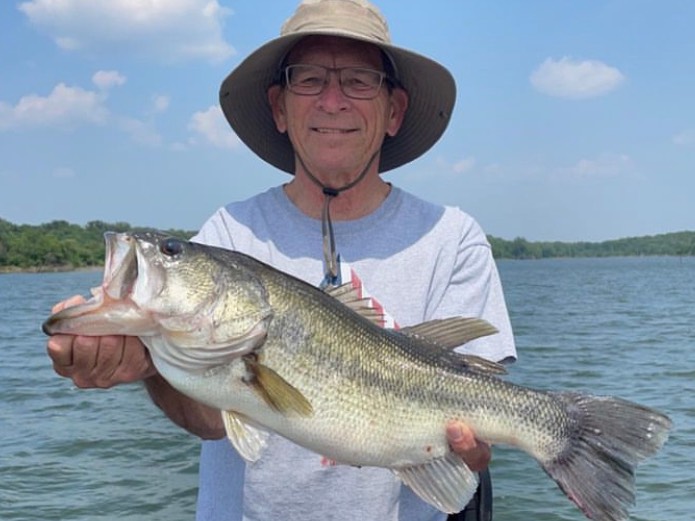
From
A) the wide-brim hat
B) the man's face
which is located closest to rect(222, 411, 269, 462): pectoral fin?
the man's face

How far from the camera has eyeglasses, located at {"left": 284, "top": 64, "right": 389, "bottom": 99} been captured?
3.65 metres

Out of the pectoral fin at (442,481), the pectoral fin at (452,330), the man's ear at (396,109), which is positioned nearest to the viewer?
the pectoral fin at (442,481)

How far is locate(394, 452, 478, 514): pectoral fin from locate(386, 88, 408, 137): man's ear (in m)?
1.65

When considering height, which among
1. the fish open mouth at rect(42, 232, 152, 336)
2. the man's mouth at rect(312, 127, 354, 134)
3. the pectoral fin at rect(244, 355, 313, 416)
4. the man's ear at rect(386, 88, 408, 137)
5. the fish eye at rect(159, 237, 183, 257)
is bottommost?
the pectoral fin at rect(244, 355, 313, 416)

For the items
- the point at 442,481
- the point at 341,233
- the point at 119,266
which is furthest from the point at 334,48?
the point at 442,481

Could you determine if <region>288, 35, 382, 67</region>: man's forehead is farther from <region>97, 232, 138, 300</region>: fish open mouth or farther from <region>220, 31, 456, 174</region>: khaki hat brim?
<region>97, 232, 138, 300</region>: fish open mouth

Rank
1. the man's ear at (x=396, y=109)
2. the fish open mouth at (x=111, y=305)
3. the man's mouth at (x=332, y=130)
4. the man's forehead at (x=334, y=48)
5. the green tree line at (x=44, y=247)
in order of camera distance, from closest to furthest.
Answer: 1. the fish open mouth at (x=111, y=305)
2. the man's mouth at (x=332, y=130)
3. the man's forehead at (x=334, y=48)
4. the man's ear at (x=396, y=109)
5. the green tree line at (x=44, y=247)

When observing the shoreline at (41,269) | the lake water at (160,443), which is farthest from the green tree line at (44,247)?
the lake water at (160,443)

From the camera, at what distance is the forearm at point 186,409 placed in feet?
10.4

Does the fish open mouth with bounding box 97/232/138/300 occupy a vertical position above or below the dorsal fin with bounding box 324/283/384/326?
above

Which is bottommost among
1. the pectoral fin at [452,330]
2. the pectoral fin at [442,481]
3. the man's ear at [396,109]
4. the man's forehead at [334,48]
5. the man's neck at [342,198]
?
the pectoral fin at [442,481]

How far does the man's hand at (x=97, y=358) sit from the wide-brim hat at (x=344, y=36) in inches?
62.8

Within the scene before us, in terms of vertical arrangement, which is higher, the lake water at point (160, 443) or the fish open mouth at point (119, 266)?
the fish open mouth at point (119, 266)

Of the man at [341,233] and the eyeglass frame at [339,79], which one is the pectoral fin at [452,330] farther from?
the eyeglass frame at [339,79]
